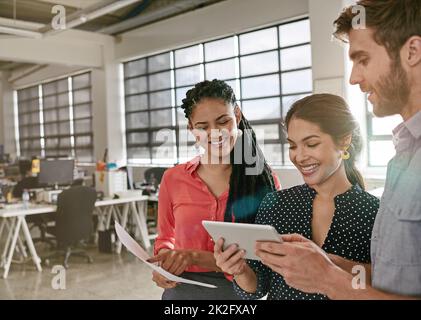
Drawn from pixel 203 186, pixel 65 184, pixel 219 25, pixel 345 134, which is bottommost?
pixel 65 184

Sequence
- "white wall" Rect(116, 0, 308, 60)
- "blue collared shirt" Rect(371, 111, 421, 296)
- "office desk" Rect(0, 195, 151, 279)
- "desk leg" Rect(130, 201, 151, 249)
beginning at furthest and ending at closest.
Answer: "desk leg" Rect(130, 201, 151, 249), "white wall" Rect(116, 0, 308, 60), "office desk" Rect(0, 195, 151, 279), "blue collared shirt" Rect(371, 111, 421, 296)

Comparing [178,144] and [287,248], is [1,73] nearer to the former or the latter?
[178,144]

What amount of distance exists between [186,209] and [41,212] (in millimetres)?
3229

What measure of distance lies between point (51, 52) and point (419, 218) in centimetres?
626

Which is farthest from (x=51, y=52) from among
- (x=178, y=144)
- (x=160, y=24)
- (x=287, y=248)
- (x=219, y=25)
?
(x=287, y=248)

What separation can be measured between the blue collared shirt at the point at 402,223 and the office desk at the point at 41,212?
3.66 metres

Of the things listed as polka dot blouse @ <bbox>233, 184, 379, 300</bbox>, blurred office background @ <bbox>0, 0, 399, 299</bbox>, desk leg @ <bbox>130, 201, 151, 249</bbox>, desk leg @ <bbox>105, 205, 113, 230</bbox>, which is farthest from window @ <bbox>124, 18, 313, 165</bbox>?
polka dot blouse @ <bbox>233, 184, 379, 300</bbox>

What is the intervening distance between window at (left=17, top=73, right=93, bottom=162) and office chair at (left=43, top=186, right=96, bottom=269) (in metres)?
3.95

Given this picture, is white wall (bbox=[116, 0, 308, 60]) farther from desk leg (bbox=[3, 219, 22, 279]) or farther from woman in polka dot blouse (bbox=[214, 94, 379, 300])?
woman in polka dot blouse (bbox=[214, 94, 379, 300])

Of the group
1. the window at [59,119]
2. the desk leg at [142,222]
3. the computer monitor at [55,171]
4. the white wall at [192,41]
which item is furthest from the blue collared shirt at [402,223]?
the window at [59,119]

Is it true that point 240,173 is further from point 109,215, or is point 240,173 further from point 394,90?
point 109,215

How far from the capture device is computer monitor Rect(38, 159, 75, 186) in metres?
4.59

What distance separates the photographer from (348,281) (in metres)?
0.71

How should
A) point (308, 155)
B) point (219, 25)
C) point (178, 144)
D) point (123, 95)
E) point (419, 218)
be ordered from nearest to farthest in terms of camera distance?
1. point (419, 218)
2. point (308, 155)
3. point (178, 144)
4. point (219, 25)
5. point (123, 95)
